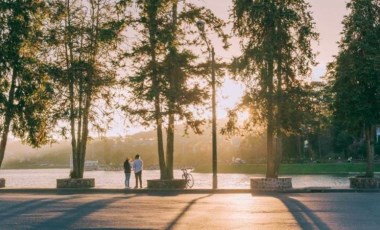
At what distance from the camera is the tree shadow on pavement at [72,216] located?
1578 centimetres

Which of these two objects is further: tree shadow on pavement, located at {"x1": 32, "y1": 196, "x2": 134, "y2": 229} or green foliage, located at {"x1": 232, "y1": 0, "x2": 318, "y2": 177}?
green foliage, located at {"x1": 232, "y1": 0, "x2": 318, "y2": 177}

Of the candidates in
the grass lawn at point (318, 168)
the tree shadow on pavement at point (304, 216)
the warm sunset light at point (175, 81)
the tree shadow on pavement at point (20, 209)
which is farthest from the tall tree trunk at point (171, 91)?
the grass lawn at point (318, 168)

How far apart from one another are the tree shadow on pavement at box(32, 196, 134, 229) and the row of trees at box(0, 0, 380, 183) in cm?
1205

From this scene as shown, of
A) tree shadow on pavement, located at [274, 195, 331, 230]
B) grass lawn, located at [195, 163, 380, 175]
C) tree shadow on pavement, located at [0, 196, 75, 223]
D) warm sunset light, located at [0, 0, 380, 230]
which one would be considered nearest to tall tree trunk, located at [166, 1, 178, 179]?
warm sunset light, located at [0, 0, 380, 230]

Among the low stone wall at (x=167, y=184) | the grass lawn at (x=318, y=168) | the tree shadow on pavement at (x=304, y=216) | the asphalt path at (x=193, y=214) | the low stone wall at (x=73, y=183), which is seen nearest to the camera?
the tree shadow on pavement at (x=304, y=216)

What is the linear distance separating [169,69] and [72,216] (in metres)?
17.1

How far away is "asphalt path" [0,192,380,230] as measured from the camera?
51.2 ft

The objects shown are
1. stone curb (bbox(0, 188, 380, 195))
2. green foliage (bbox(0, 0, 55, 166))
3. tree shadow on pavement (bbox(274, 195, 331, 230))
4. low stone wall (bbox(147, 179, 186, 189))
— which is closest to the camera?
tree shadow on pavement (bbox(274, 195, 331, 230))

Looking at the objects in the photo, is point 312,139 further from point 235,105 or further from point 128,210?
point 128,210

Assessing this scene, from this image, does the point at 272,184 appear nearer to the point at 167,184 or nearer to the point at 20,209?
the point at 167,184

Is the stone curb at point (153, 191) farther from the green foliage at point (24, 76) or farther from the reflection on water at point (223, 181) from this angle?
the green foliage at point (24, 76)

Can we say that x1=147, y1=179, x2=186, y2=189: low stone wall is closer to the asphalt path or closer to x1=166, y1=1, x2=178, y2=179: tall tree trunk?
x1=166, y1=1, x2=178, y2=179: tall tree trunk

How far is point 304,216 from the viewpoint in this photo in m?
17.5

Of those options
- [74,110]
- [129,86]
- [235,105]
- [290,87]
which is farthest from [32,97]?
[290,87]
